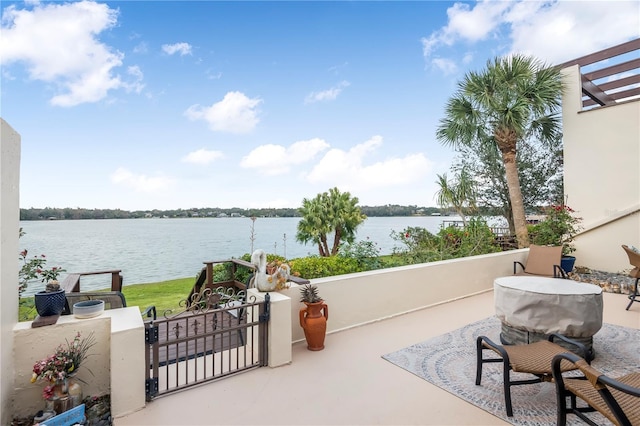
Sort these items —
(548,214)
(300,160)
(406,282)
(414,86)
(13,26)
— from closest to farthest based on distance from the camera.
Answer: (13,26) → (406,282) → (548,214) → (414,86) → (300,160)

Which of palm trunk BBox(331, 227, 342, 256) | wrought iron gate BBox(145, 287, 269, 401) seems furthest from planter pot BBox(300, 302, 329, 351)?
palm trunk BBox(331, 227, 342, 256)

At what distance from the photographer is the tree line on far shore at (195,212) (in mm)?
4916

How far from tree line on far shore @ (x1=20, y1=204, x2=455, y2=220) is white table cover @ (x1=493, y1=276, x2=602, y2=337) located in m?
4.12

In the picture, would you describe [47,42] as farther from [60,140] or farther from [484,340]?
[484,340]

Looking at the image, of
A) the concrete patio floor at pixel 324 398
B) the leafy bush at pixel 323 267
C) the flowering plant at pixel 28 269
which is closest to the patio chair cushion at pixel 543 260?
the leafy bush at pixel 323 267

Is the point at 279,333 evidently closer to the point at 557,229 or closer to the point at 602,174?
the point at 557,229

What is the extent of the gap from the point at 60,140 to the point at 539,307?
10947 millimetres

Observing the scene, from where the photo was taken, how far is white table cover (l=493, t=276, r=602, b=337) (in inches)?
118

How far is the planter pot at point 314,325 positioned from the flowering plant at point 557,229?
683 cm

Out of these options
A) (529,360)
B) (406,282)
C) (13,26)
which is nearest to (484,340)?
(529,360)

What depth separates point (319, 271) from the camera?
554cm

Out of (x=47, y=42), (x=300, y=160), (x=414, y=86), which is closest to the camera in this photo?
(x=47, y=42)

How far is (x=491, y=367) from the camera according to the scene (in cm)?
296

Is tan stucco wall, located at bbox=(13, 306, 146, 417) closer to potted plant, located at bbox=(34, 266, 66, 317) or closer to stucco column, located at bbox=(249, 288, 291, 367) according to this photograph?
potted plant, located at bbox=(34, 266, 66, 317)
